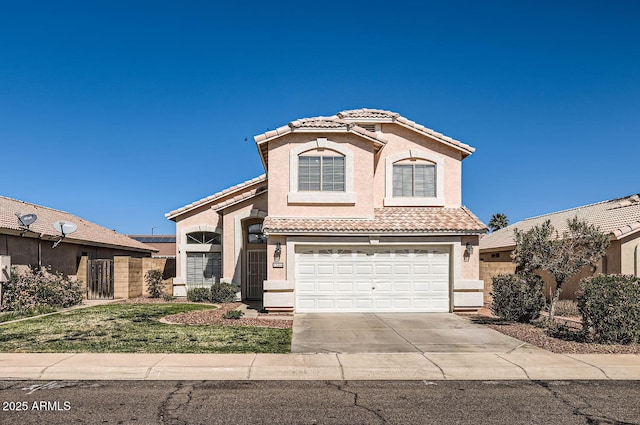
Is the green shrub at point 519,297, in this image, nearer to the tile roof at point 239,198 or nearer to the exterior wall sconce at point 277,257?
the exterior wall sconce at point 277,257

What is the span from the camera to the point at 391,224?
59.9 ft

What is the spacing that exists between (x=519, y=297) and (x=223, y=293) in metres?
11.7

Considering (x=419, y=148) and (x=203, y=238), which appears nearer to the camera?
(x=419, y=148)

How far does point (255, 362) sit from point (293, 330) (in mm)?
4074

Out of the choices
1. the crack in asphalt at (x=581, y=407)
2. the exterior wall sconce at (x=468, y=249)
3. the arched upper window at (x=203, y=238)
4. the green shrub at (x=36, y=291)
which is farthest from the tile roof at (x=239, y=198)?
the crack in asphalt at (x=581, y=407)

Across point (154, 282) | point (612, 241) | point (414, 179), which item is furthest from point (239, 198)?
point (612, 241)

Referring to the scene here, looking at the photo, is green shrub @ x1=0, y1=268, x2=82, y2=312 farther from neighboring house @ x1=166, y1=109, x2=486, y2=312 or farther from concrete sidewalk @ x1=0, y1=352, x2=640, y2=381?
concrete sidewalk @ x1=0, y1=352, x2=640, y2=381

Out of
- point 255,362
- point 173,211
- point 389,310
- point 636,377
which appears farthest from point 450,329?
point 173,211

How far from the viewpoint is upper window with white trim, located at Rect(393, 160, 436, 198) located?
2053 cm

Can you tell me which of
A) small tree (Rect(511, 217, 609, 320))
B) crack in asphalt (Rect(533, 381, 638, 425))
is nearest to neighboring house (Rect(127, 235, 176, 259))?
small tree (Rect(511, 217, 609, 320))

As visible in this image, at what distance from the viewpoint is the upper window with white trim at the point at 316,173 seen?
18.8 metres

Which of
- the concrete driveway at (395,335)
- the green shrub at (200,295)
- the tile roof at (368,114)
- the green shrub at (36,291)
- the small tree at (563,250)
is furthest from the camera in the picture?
the green shrub at (200,295)

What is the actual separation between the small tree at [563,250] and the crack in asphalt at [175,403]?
9.95 meters

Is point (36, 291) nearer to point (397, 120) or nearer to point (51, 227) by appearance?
point (51, 227)
